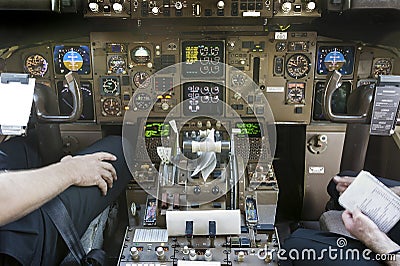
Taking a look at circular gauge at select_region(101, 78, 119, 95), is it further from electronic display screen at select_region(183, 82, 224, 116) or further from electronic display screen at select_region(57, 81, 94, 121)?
electronic display screen at select_region(183, 82, 224, 116)

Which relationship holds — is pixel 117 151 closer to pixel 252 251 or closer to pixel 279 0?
pixel 252 251

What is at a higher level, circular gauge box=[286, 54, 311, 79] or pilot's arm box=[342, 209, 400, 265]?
circular gauge box=[286, 54, 311, 79]

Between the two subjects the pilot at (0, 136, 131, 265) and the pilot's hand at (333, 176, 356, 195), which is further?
the pilot's hand at (333, 176, 356, 195)

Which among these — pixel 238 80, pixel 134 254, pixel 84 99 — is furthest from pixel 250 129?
pixel 134 254

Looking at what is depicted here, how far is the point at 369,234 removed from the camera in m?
1.61

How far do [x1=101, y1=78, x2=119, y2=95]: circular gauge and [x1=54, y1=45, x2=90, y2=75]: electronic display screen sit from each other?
0.37ft

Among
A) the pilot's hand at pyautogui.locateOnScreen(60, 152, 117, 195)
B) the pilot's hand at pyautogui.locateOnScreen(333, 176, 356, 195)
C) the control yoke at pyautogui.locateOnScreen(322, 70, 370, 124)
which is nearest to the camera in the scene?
the pilot's hand at pyautogui.locateOnScreen(60, 152, 117, 195)

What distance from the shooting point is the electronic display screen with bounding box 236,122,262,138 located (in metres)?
2.69

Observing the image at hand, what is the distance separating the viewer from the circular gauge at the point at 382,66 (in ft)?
8.92

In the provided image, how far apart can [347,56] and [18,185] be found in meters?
1.98

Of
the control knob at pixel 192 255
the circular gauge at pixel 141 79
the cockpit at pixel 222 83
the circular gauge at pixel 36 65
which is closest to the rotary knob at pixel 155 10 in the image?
the cockpit at pixel 222 83

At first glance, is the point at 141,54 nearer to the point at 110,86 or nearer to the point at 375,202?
the point at 110,86

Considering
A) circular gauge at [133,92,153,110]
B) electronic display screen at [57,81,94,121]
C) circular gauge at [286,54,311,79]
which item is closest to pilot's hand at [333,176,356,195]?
circular gauge at [286,54,311,79]

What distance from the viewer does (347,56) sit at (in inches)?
106
